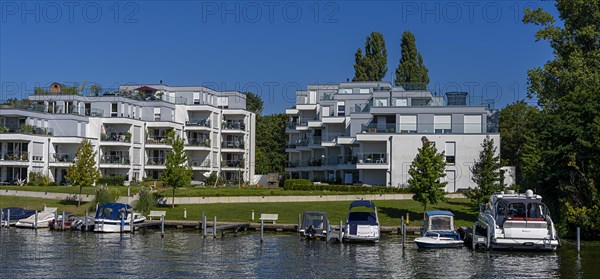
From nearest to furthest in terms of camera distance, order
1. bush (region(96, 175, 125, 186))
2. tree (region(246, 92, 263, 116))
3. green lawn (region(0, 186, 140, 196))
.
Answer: green lawn (region(0, 186, 140, 196))
bush (region(96, 175, 125, 186))
tree (region(246, 92, 263, 116))

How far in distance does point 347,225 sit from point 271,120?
274ft

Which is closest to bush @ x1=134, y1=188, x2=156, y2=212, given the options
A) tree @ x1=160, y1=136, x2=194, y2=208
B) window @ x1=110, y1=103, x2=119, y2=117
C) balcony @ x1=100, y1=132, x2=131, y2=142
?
tree @ x1=160, y1=136, x2=194, y2=208

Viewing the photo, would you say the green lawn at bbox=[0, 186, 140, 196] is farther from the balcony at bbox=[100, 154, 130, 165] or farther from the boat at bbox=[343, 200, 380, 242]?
the boat at bbox=[343, 200, 380, 242]

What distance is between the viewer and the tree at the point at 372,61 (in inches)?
4801

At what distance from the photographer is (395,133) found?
89.1 metres

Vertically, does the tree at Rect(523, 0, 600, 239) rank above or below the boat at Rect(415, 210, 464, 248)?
above

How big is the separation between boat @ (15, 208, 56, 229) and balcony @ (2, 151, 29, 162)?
28.5m

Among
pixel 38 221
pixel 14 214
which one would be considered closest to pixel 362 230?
pixel 38 221

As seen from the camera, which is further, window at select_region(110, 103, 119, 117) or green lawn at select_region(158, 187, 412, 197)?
window at select_region(110, 103, 119, 117)

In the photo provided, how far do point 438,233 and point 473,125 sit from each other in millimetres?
37777

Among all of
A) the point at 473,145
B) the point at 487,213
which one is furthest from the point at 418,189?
the point at 473,145

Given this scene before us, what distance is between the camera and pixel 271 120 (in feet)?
449

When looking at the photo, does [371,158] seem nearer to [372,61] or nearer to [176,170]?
[176,170]

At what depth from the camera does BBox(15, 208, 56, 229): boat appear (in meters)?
64.4
